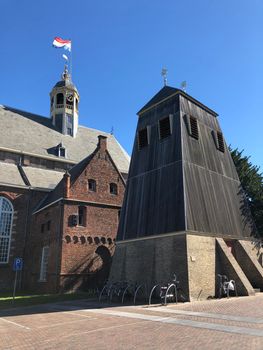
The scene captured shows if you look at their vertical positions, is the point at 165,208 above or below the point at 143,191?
below

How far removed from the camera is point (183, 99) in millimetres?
24000

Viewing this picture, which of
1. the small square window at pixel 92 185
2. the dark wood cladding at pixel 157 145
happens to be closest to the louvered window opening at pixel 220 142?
the dark wood cladding at pixel 157 145

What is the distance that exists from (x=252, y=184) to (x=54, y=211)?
17.9m

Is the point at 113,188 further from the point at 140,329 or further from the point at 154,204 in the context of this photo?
the point at 140,329

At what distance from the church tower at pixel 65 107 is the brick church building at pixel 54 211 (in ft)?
16.4

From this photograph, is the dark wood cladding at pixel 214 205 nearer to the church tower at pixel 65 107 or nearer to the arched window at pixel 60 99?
the church tower at pixel 65 107

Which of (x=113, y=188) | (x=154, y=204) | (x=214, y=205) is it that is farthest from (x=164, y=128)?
(x=113, y=188)

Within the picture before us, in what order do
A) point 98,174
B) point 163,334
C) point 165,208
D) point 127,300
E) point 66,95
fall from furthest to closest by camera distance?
point 66,95 < point 98,174 < point 165,208 < point 127,300 < point 163,334

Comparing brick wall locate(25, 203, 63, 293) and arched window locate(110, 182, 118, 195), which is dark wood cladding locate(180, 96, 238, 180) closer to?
arched window locate(110, 182, 118, 195)

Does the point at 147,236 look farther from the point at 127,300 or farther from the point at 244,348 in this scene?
the point at 244,348

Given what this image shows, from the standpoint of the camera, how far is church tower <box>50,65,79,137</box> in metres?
43.8

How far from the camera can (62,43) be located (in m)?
46.8

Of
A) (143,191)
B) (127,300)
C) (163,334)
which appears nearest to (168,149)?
(143,191)

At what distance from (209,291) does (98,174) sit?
49.0ft
